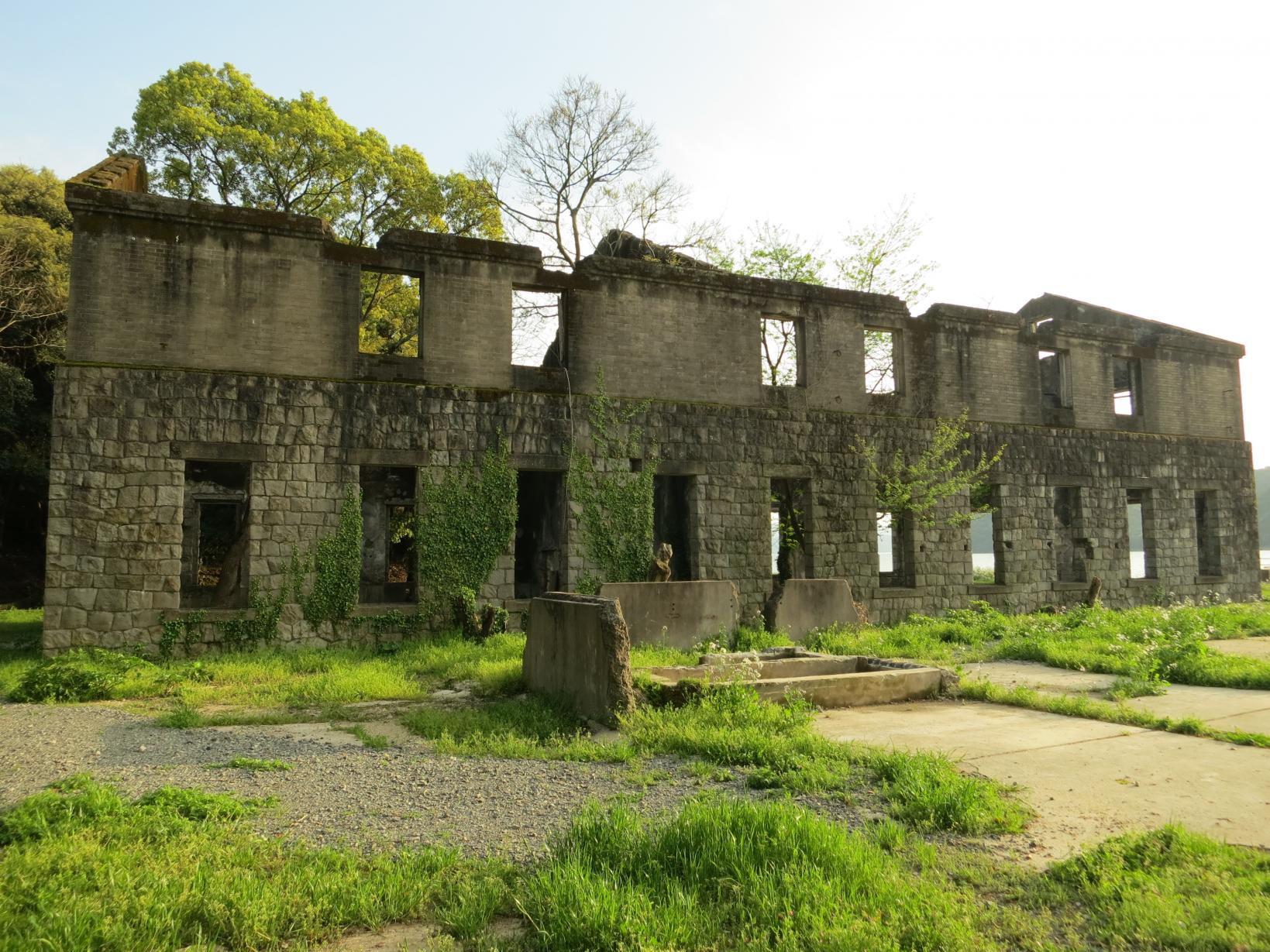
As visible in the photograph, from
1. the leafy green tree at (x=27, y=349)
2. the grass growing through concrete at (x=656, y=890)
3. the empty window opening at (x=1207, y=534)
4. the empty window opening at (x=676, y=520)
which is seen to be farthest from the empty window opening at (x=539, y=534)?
the empty window opening at (x=1207, y=534)

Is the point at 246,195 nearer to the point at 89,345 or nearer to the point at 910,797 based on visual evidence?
the point at 89,345

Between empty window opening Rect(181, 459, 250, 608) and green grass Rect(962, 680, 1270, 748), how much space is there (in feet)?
38.1

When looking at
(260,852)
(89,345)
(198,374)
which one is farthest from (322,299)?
(260,852)

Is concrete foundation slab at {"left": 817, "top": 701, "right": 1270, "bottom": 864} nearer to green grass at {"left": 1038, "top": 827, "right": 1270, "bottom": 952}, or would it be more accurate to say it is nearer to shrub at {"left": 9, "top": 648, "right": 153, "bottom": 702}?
green grass at {"left": 1038, "top": 827, "right": 1270, "bottom": 952}

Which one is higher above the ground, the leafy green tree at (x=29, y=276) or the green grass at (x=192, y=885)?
the leafy green tree at (x=29, y=276)

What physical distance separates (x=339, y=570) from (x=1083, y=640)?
1042cm

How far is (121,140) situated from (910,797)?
2392 centimetres

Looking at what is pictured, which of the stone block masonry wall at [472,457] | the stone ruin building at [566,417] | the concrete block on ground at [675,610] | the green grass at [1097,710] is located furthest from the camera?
the stone ruin building at [566,417]

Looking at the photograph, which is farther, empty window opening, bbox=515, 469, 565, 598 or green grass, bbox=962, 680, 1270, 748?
empty window opening, bbox=515, 469, 565, 598

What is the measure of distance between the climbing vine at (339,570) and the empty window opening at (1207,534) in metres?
18.6

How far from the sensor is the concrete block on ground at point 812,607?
12164mm

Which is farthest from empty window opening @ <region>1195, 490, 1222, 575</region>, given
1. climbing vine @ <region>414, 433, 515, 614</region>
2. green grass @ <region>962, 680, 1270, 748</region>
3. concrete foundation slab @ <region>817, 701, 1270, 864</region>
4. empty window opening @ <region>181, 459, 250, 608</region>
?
empty window opening @ <region>181, 459, 250, 608</region>

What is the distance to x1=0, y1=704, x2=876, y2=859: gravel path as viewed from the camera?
4.54 metres

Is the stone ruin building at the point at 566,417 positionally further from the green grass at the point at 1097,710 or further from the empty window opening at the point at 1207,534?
the green grass at the point at 1097,710
